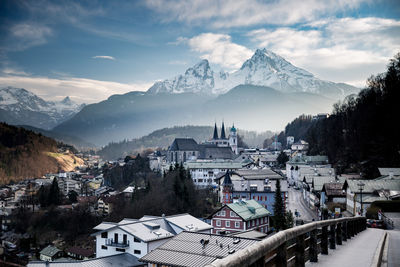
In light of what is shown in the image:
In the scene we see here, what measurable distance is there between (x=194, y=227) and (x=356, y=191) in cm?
1808

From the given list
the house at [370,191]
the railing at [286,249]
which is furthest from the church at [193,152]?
the railing at [286,249]

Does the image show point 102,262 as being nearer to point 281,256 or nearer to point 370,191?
point 370,191

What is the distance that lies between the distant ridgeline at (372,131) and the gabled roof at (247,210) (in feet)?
50.9

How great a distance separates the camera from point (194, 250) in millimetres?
25422

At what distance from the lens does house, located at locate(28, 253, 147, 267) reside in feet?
115

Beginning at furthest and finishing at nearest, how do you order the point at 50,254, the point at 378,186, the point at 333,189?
the point at 50,254 < the point at 333,189 < the point at 378,186

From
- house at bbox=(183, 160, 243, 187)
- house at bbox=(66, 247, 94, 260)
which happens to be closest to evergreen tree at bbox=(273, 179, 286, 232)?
house at bbox=(66, 247, 94, 260)

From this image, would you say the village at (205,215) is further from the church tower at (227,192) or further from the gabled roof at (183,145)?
the gabled roof at (183,145)

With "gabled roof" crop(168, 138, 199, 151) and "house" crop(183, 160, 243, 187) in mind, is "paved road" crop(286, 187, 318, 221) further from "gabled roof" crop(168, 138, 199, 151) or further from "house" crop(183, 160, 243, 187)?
"gabled roof" crop(168, 138, 199, 151)

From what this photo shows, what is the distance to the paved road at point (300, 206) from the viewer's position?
50.7m

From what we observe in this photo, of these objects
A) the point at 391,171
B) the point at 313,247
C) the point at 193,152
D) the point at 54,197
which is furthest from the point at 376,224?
the point at 193,152

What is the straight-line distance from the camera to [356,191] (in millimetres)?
39156

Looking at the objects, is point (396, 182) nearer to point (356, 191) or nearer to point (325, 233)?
point (356, 191)

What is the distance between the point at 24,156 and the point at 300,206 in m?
146
